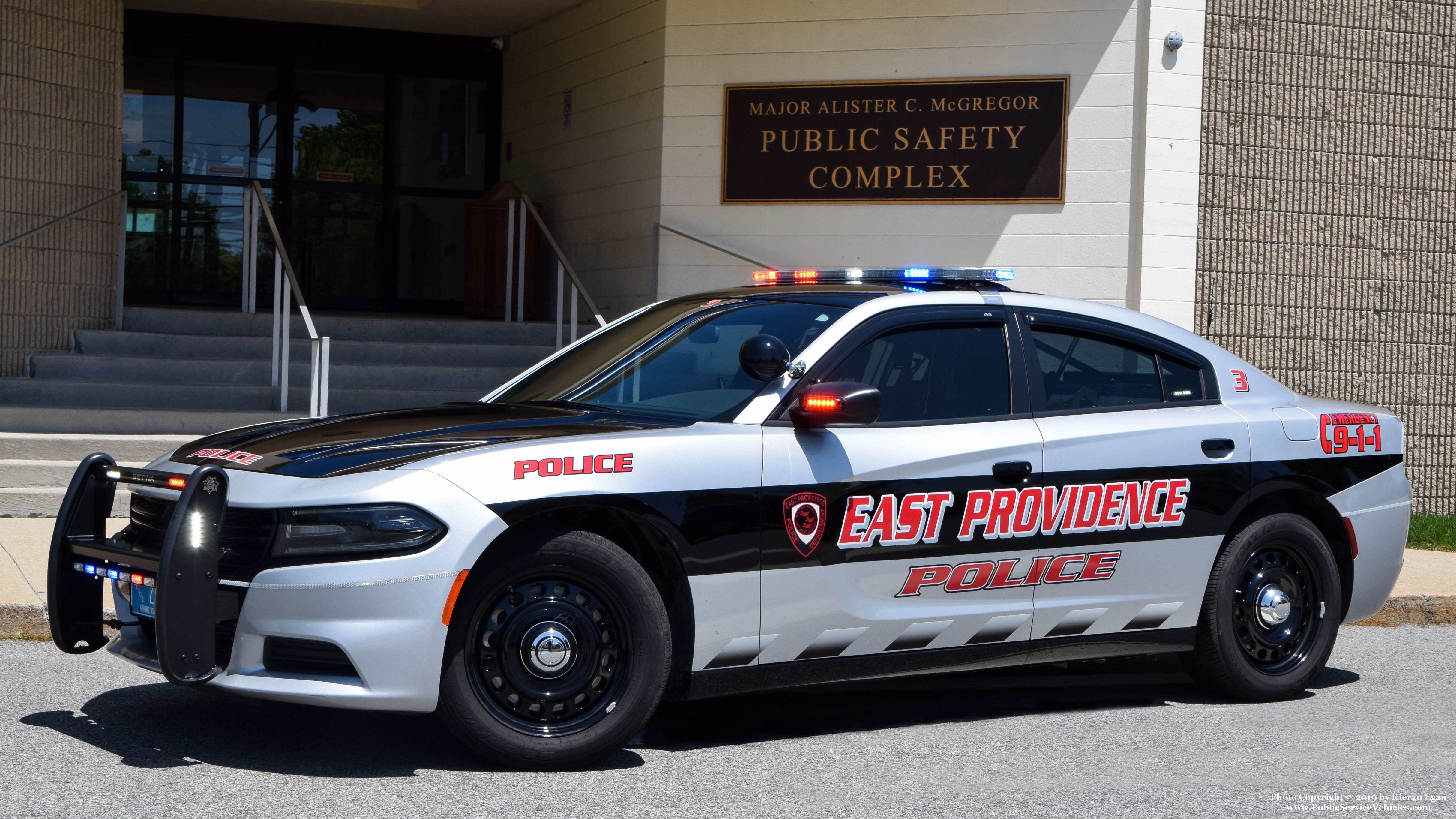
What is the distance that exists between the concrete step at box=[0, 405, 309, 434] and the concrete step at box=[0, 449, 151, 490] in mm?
278

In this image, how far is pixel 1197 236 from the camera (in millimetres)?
11477

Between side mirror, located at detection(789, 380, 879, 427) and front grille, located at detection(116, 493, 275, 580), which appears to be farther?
side mirror, located at detection(789, 380, 879, 427)

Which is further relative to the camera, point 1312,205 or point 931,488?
point 1312,205

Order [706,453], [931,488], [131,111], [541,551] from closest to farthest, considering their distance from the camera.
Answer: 1. [541,551]
2. [706,453]
3. [931,488]
4. [131,111]

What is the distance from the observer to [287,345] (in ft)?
34.2

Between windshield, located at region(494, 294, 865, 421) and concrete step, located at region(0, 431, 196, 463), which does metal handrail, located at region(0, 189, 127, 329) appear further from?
windshield, located at region(494, 294, 865, 421)

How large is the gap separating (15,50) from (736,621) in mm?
9120

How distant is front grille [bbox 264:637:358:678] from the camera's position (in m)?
4.23

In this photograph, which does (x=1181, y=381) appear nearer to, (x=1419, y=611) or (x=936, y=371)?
(x=936, y=371)

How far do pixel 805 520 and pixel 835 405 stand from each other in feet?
1.31

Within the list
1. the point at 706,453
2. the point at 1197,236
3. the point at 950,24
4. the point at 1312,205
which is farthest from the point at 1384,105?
the point at 706,453

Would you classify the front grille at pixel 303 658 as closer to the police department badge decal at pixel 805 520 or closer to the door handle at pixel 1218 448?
the police department badge decal at pixel 805 520

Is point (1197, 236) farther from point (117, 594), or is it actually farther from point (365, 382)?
point (117, 594)

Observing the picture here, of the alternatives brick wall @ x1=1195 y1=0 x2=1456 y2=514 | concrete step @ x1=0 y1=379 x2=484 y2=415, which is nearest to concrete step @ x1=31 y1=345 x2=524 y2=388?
concrete step @ x1=0 y1=379 x2=484 y2=415
